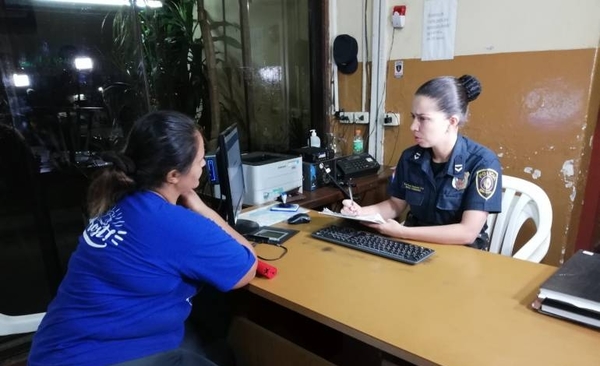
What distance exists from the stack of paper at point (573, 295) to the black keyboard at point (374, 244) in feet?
1.20

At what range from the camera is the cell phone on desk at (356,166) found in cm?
234

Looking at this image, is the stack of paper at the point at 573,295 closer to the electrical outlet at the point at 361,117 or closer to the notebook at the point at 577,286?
the notebook at the point at 577,286

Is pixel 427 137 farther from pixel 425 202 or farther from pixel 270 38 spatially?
pixel 270 38

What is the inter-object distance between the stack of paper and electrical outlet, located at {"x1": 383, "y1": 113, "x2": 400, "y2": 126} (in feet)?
5.34

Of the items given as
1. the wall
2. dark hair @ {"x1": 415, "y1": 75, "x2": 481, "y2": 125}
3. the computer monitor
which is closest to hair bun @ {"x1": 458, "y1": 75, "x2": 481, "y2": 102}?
dark hair @ {"x1": 415, "y1": 75, "x2": 481, "y2": 125}

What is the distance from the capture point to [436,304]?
1.02 metres

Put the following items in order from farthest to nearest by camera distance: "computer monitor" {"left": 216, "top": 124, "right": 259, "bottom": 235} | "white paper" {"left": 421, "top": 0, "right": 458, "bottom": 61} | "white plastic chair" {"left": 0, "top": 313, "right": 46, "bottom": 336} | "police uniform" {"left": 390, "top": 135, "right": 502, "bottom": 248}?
"white paper" {"left": 421, "top": 0, "right": 458, "bottom": 61} < "white plastic chair" {"left": 0, "top": 313, "right": 46, "bottom": 336} < "police uniform" {"left": 390, "top": 135, "right": 502, "bottom": 248} < "computer monitor" {"left": 216, "top": 124, "right": 259, "bottom": 235}

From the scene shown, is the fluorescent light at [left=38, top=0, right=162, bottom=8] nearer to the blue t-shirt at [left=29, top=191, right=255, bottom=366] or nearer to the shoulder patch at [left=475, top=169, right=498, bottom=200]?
the blue t-shirt at [left=29, top=191, right=255, bottom=366]

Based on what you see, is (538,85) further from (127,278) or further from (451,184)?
(127,278)

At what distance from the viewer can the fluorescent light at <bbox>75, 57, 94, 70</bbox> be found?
194 cm

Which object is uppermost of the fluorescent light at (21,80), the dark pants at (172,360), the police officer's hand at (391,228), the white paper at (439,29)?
the white paper at (439,29)

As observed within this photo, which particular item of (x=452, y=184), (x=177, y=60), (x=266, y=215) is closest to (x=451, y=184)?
(x=452, y=184)

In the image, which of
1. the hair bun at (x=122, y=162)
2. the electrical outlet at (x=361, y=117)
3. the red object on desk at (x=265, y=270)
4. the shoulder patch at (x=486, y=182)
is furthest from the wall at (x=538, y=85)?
the hair bun at (x=122, y=162)

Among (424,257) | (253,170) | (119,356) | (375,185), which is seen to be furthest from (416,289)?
(375,185)
